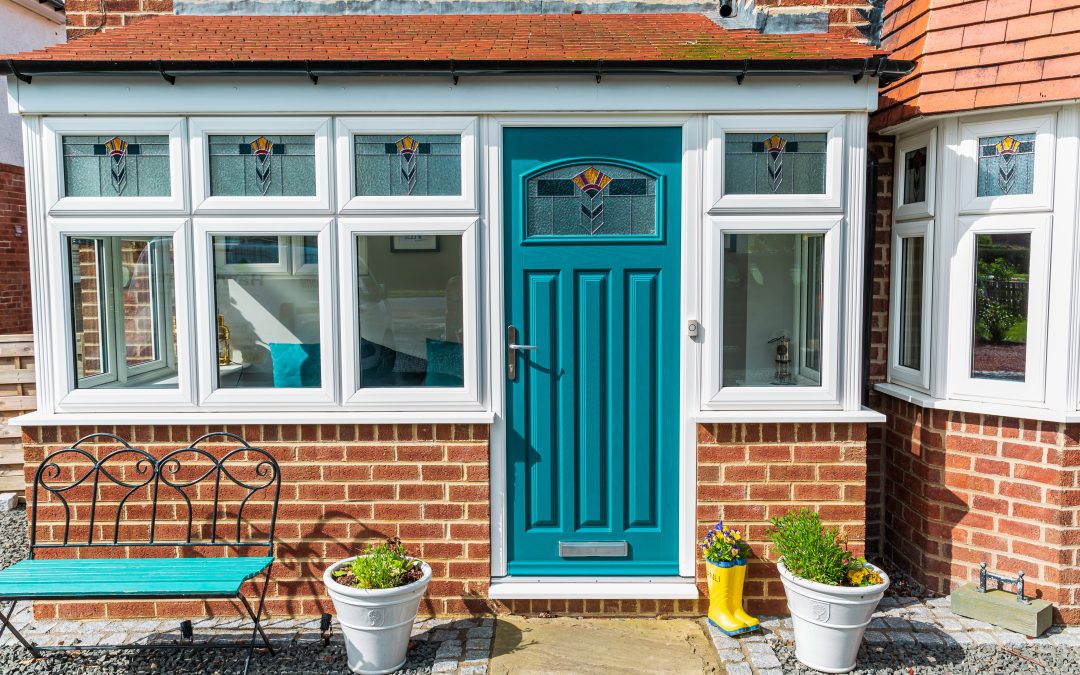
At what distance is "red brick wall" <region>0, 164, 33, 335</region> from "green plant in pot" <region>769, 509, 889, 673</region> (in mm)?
10150

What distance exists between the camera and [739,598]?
A: 4.45 m

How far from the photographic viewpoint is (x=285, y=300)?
4.64 m

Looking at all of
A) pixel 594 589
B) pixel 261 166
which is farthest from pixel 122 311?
pixel 594 589

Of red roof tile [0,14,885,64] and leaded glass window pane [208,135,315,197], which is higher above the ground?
red roof tile [0,14,885,64]

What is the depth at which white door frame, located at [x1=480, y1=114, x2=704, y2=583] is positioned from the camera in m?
4.45

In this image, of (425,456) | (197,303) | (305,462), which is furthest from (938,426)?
(197,303)

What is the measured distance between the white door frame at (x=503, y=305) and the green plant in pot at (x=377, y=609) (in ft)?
2.42

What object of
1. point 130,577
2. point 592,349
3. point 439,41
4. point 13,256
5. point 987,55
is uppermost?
point 439,41

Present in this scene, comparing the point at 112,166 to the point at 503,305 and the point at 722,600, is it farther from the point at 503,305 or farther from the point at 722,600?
the point at 722,600

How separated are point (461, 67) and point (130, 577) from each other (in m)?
3.18

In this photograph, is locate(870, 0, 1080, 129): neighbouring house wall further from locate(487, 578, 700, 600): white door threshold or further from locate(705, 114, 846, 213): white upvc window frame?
locate(487, 578, 700, 600): white door threshold

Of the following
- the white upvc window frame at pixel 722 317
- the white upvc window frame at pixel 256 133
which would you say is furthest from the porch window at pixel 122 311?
the white upvc window frame at pixel 722 317

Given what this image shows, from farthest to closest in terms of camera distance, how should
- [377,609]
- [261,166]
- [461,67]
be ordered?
[261,166] → [461,67] → [377,609]

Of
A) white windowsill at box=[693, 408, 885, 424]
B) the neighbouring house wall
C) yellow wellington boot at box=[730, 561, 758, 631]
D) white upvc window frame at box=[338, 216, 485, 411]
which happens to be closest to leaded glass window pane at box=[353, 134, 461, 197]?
white upvc window frame at box=[338, 216, 485, 411]
